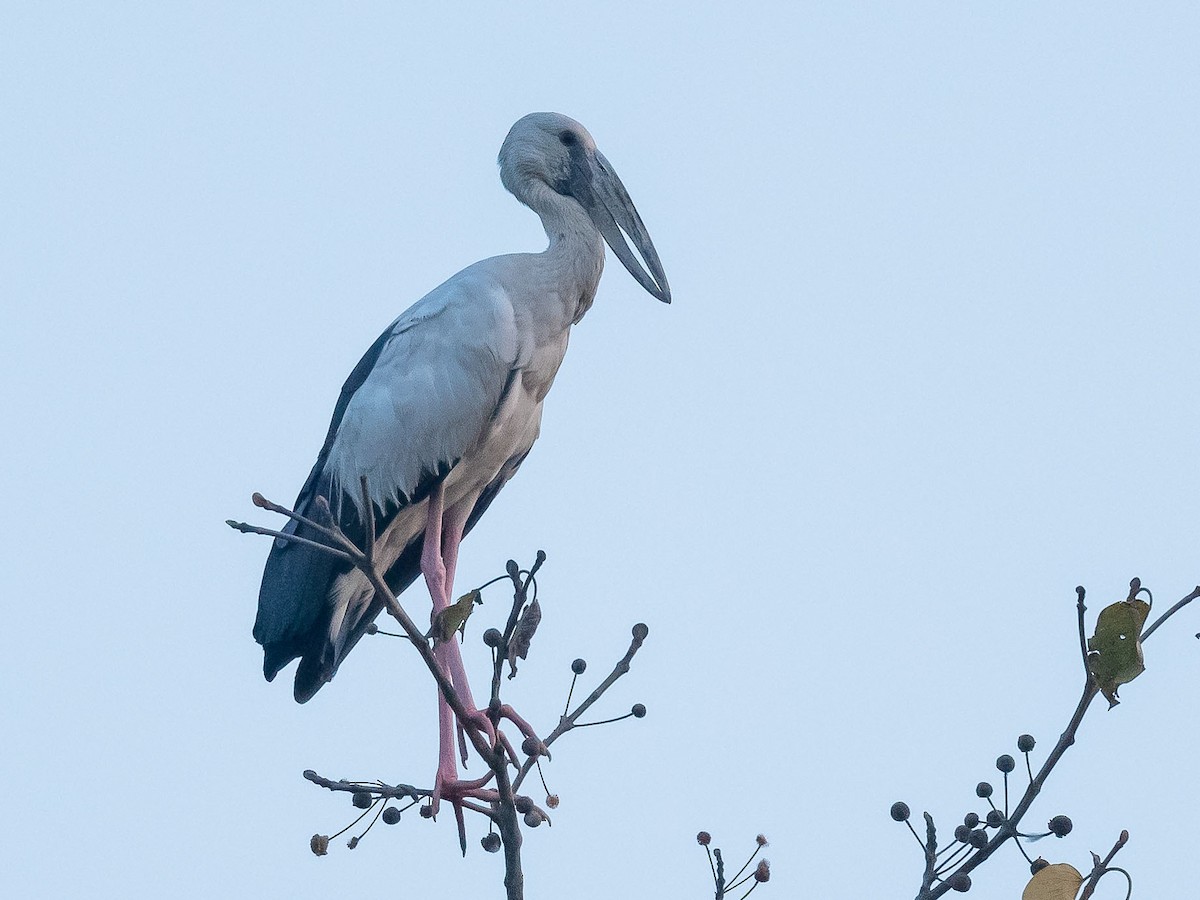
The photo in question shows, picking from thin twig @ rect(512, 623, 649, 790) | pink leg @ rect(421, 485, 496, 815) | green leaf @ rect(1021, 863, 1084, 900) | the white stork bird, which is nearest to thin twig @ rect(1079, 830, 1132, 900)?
green leaf @ rect(1021, 863, 1084, 900)

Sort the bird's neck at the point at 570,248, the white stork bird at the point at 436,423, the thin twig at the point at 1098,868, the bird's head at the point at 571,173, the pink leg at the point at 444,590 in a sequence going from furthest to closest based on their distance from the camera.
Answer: the bird's head at the point at 571,173 → the bird's neck at the point at 570,248 → the white stork bird at the point at 436,423 → the pink leg at the point at 444,590 → the thin twig at the point at 1098,868

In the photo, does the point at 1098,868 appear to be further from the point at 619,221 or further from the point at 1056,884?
the point at 619,221

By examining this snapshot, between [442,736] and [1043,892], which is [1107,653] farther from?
[442,736]

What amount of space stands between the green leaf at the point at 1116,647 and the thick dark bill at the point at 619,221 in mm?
3284

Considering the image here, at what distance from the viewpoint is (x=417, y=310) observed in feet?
20.7

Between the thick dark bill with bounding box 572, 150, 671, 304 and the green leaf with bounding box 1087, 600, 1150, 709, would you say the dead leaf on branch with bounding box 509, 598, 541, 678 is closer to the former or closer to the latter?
the green leaf with bounding box 1087, 600, 1150, 709

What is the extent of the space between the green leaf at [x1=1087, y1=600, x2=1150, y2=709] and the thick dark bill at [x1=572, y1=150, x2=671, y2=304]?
3284mm

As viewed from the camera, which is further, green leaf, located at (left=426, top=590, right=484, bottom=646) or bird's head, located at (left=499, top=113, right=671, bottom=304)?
bird's head, located at (left=499, top=113, right=671, bottom=304)

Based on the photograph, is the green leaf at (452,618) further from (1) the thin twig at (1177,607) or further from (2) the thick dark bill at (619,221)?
(2) the thick dark bill at (619,221)

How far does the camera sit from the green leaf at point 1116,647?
11.0ft

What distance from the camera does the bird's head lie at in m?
6.64

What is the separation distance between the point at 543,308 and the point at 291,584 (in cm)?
140

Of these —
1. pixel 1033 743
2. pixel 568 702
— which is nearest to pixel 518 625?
pixel 568 702

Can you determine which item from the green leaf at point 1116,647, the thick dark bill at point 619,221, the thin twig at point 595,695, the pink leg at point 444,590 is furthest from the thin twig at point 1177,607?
the thick dark bill at point 619,221
